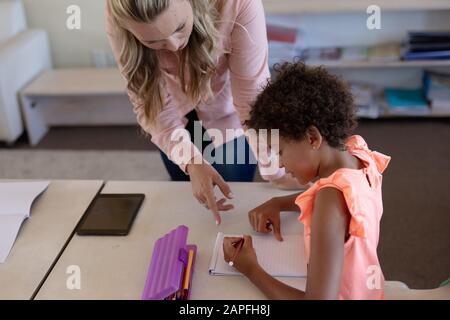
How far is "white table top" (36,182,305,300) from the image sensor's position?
41.9 inches

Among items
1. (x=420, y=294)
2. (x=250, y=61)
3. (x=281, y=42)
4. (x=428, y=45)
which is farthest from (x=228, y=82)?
(x=428, y=45)

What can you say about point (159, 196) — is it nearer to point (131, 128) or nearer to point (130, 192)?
point (130, 192)

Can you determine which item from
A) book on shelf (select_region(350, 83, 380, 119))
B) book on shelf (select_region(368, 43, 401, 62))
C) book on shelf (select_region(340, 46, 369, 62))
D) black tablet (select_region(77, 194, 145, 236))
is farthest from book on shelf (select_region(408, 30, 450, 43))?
black tablet (select_region(77, 194, 145, 236))

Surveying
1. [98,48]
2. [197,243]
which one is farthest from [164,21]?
[98,48]

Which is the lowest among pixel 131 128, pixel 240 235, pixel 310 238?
pixel 131 128

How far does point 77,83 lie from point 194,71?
1981 mm

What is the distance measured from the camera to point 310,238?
97cm

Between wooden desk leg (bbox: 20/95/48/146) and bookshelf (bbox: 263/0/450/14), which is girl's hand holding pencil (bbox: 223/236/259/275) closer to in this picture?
bookshelf (bbox: 263/0/450/14)

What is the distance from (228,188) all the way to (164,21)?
447 millimetres

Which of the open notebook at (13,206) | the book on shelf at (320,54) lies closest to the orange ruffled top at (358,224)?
the open notebook at (13,206)

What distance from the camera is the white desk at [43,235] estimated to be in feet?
3.64

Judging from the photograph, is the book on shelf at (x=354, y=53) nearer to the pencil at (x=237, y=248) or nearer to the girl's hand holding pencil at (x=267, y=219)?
the girl's hand holding pencil at (x=267, y=219)

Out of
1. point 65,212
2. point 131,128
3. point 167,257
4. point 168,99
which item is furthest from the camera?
point 131,128

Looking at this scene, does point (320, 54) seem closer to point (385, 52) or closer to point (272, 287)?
point (385, 52)
